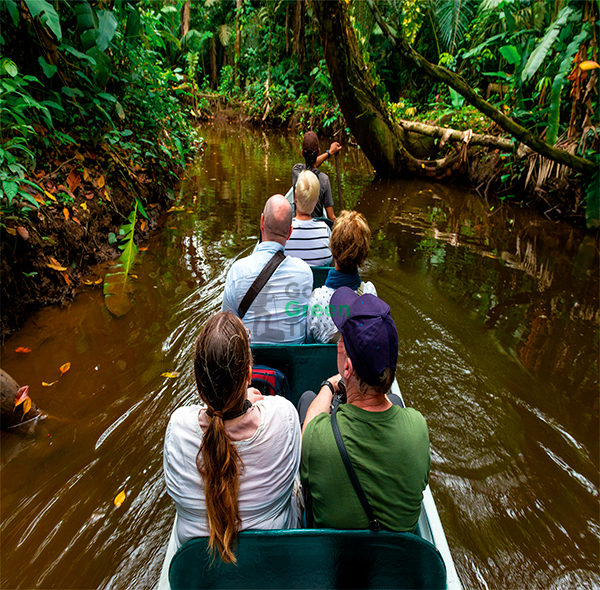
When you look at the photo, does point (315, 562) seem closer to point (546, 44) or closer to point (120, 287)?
point (120, 287)

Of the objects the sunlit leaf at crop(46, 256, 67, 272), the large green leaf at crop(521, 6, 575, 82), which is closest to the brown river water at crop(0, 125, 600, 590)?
the sunlit leaf at crop(46, 256, 67, 272)

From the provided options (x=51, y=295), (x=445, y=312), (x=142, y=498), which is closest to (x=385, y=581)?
(x=142, y=498)

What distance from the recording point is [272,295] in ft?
7.29

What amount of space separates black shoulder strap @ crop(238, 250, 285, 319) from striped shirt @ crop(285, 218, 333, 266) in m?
1.14

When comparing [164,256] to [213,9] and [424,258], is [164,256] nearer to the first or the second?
[424,258]

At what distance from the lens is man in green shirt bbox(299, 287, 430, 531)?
1.23 metres

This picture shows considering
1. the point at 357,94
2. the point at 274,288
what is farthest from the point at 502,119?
the point at 274,288

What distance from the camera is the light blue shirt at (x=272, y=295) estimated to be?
2.17 meters

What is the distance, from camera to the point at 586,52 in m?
5.74

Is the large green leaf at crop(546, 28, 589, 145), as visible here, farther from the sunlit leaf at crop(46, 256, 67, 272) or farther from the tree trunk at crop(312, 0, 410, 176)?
the sunlit leaf at crop(46, 256, 67, 272)

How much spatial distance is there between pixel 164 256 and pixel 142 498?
3.27 meters

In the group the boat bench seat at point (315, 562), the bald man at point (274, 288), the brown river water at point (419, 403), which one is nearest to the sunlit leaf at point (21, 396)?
the brown river water at point (419, 403)

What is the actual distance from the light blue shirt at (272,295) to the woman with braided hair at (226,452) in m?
0.91

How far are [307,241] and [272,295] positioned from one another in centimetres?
121
